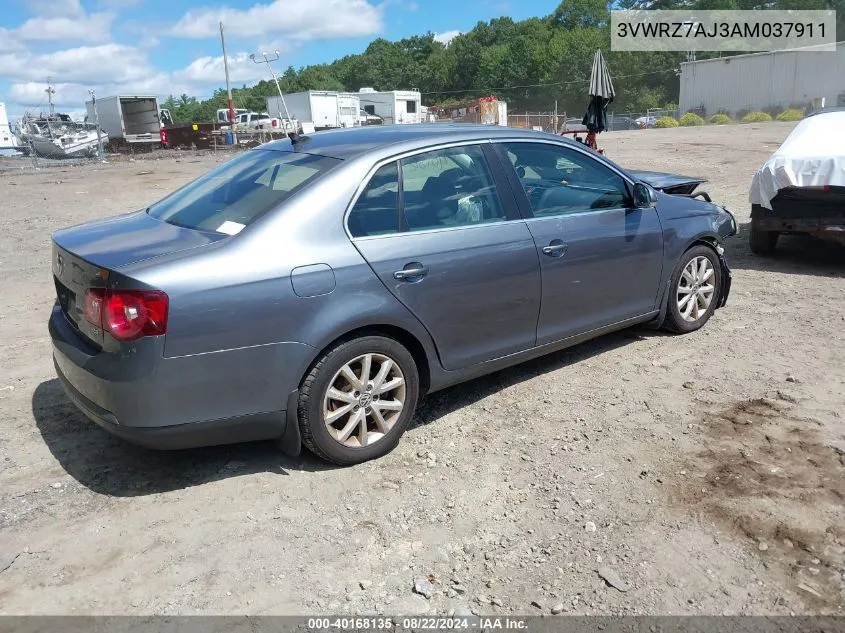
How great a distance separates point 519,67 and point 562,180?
9466 centimetres

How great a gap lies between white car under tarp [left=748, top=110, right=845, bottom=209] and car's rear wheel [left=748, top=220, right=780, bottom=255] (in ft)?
1.33

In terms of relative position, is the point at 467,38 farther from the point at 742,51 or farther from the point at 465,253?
the point at 465,253

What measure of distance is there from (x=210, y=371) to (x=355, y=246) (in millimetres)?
925

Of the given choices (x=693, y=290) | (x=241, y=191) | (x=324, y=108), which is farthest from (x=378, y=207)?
(x=324, y=108)

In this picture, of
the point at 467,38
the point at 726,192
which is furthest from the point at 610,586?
the point at 467,38

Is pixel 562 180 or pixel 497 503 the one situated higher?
pixel 562 180

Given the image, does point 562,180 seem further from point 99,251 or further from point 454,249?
point 99,251

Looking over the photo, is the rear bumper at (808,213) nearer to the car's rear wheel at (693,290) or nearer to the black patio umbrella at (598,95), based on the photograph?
the car's rear wheel at (693,290)

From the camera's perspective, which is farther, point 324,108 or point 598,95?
point 324,108

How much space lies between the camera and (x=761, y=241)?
309 inches

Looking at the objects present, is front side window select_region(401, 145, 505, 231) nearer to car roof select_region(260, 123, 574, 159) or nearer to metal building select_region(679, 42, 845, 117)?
car roof select_region(260, 123, 574, 159)

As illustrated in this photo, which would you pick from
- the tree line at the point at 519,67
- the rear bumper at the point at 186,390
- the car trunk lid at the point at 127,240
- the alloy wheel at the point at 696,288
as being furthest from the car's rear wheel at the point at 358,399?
the tree line at the point at 519,67

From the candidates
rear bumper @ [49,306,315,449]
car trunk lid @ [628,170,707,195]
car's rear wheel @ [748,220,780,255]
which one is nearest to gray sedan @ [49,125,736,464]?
rear bumper @ [49,306,315,449]

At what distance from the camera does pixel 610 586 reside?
8.80 feet
